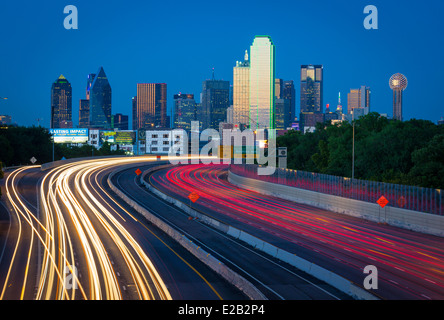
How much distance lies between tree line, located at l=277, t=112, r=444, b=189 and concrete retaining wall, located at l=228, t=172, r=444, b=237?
8705mm

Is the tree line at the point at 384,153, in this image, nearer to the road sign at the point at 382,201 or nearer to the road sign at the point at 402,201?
the road sign at the point at 402,201

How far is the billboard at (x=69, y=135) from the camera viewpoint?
160 m

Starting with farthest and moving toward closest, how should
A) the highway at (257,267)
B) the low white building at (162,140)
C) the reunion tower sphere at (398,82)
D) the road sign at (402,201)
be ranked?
the low white building at (162,140) < the reunion tower sphere at (398,82) < the road sign at (402,201) < the highway at (257,267)

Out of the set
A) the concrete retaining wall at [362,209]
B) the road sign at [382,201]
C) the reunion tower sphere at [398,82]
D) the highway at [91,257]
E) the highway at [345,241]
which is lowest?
the highway at [91,257]

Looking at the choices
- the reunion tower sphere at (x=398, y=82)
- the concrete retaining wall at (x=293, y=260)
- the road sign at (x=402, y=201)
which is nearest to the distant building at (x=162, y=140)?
the reunion tower sphere at (x=398, y=82)

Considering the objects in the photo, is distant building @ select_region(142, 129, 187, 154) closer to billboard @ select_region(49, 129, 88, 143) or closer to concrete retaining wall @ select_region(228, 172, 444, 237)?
billboard @ select_region(49, 129, 88, 143)

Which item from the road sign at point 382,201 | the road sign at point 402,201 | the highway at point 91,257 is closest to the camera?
the highway at point 91,257

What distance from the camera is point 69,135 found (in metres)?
160

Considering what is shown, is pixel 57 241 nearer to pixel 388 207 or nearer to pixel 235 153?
pixel 388 207

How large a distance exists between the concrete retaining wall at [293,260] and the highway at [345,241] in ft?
4.09

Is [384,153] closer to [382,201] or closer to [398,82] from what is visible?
[382,201]

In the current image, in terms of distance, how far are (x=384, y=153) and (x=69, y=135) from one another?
116 metres
